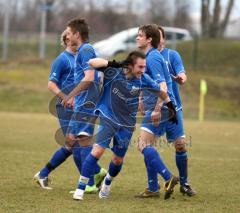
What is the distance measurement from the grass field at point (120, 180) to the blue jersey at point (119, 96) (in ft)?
3.00

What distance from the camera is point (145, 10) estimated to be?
198 feet

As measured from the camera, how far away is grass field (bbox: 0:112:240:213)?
301 inches

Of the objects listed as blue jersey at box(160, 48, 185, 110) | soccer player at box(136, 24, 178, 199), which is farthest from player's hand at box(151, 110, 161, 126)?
blue jersey at box(160, 48, 185, 110)

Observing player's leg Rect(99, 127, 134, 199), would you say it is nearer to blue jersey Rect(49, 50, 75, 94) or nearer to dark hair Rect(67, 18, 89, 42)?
blue jersey Rect(49, 50, 75, 94)

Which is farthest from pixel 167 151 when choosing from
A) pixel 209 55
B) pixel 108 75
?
pixel 209 55

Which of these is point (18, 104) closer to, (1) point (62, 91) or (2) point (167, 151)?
(2) point (167, 151)

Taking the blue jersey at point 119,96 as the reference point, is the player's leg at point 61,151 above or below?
below

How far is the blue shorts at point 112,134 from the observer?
799 centimetres

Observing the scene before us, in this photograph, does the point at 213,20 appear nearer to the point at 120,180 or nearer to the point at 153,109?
the point at 120,180

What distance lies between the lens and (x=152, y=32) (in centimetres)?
828

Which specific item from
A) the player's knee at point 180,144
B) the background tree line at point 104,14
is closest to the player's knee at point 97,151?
the player's knee at point 180,144

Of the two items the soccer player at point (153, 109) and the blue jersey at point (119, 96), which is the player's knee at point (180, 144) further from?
the blue jersey at point (119, 96)

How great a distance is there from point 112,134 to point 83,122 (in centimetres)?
55

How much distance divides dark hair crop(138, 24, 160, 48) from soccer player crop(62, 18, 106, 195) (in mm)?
622
